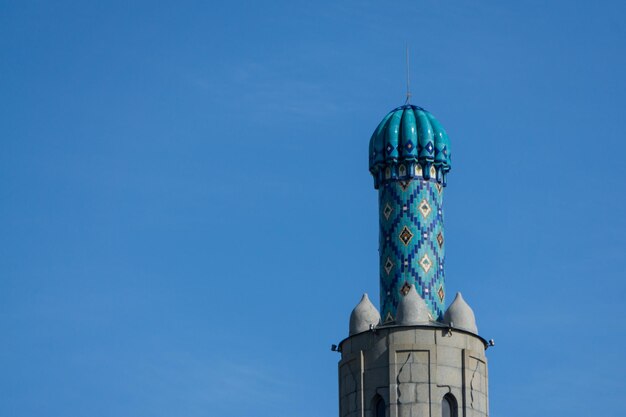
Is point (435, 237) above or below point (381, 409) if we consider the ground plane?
above

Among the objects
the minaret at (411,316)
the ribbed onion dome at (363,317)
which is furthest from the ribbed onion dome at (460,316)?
the ribbed onion dome at (363,317)

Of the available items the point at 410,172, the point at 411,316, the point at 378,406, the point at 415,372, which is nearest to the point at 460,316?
the point at 411,316

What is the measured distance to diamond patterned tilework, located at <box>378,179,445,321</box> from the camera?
4003 centimetres

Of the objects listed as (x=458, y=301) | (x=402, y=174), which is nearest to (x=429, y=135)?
(x=402, y=174)

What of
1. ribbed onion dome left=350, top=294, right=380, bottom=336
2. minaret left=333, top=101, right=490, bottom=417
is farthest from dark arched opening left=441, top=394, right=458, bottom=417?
ribbed onion dome left=350, top=294, right=380, bottom=336

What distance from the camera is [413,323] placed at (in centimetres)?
3909

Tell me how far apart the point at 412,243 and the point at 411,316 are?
6.16 ft

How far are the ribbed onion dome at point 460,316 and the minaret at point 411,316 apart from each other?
0.02m

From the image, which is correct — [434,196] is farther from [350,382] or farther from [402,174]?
[350,382]

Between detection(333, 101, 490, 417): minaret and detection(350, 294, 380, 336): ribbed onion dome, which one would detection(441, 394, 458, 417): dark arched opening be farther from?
detection(350, 294, 380, 336): ribbed onion dome

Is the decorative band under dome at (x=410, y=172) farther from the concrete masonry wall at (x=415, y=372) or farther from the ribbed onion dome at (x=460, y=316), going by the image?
the concrete masonry wall at (x=415, y=372)

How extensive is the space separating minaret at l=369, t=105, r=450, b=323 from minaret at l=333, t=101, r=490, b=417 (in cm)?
2

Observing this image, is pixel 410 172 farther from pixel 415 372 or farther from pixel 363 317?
pixel 415 372

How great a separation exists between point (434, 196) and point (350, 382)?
15.0 feet
